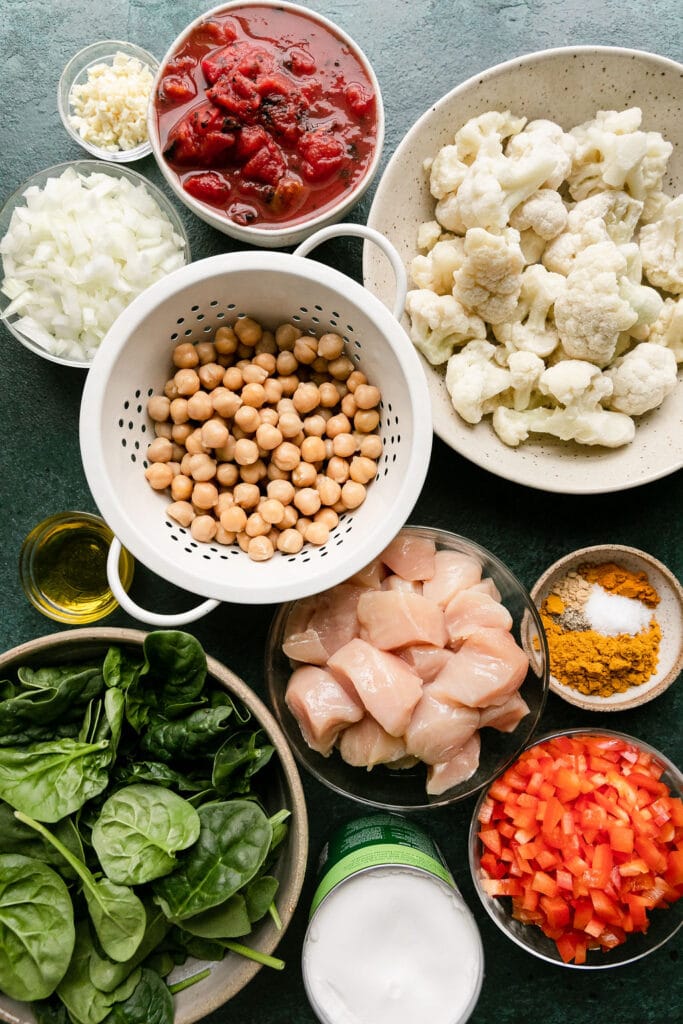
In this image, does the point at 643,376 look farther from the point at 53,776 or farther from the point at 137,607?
the point at 53,776

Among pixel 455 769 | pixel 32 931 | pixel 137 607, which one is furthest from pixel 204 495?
pixel 32 931

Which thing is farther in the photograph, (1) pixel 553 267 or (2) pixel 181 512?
(1) pixel 553 267

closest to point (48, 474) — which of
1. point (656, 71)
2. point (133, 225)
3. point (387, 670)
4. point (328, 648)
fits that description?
point (133, 225)

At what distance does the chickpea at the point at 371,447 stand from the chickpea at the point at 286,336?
0.90 ft

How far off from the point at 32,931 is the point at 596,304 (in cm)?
180

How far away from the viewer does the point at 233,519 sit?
1.76 metres

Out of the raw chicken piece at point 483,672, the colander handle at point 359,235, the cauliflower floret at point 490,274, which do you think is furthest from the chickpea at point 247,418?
the raw chicken piece at point 483,672

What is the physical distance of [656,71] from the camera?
194 centimetres

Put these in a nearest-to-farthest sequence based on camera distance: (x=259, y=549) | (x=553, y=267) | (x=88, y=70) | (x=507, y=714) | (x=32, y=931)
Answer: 1. (x=32, y=931)
2. (x=259, y=549)
3. (x=507, y=714)
4. (x=553, y=267)
5. (x=88, y=70)

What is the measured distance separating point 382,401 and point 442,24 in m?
1.11

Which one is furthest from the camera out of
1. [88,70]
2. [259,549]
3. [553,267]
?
[88,70]

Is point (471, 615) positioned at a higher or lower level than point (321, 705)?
higher

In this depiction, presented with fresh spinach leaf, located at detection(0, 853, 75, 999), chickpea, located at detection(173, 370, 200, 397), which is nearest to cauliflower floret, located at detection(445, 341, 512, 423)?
chickpea, located at detection(173, 370, 200, 397)

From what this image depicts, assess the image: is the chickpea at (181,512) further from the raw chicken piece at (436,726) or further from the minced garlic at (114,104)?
the minced garlic at (114,104)
